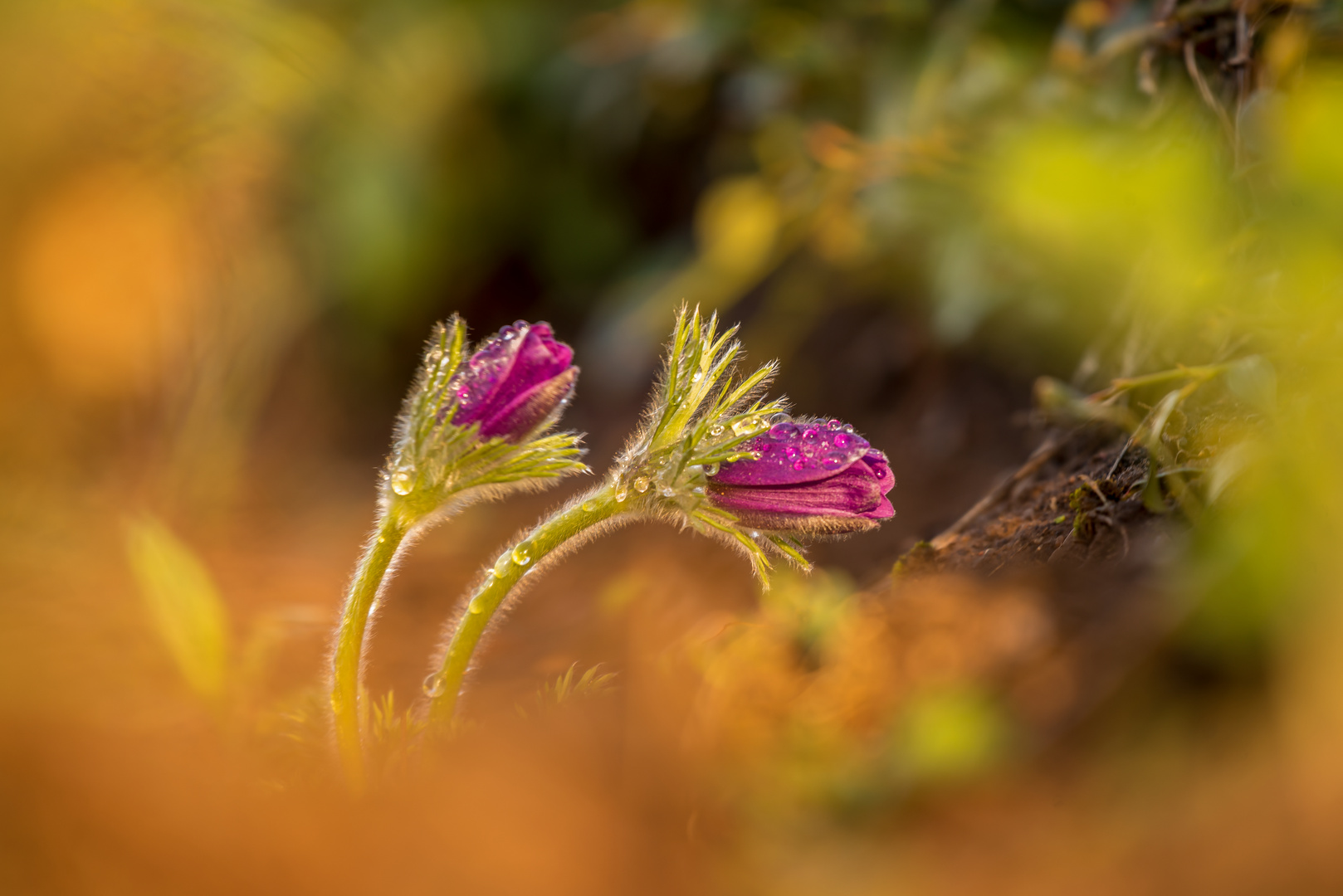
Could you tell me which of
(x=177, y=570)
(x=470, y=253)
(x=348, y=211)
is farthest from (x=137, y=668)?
(x=470, y=253)

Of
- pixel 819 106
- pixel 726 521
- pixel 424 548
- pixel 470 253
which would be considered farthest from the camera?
pixel 470 253

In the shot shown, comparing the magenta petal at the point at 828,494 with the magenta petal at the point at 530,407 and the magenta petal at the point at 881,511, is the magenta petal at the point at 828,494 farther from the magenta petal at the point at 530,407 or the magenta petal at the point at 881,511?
the magenta petal at the point at 530,407

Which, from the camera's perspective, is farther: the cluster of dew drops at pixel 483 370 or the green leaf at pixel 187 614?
the green leaf at pixel 187 614

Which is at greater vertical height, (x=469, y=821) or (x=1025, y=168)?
(x=1025, y=168)

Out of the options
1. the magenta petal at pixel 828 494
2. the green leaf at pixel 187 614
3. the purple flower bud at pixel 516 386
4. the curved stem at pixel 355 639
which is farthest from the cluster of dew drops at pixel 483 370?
the green leaf at pixel 187 614

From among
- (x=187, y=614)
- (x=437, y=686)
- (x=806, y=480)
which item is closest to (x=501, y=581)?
(x=437, y=686)

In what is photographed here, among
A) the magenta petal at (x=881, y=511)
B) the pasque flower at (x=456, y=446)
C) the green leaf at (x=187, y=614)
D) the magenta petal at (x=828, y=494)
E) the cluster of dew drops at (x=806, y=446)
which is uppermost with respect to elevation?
→ the green leaf at (x=187, y=614)

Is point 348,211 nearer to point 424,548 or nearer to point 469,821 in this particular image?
point 424,548
